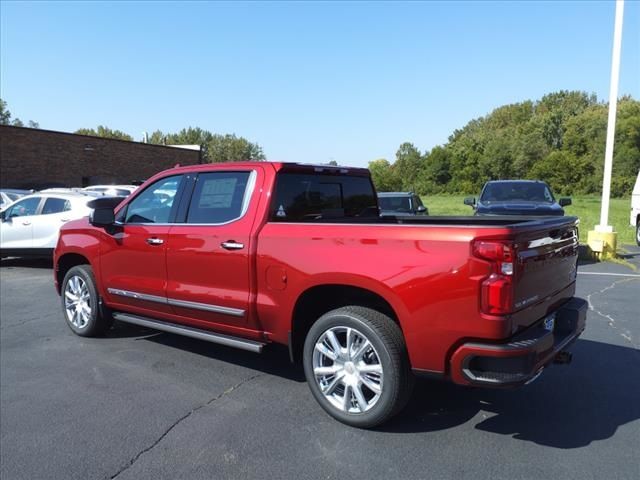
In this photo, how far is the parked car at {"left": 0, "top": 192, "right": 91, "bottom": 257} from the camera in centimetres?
1096

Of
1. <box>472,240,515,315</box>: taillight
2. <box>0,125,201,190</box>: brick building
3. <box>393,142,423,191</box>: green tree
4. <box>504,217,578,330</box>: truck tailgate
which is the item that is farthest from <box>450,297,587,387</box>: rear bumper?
<box>393,142,423,191</box>: green tree

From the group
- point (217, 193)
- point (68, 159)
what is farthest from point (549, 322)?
point (68, 159)

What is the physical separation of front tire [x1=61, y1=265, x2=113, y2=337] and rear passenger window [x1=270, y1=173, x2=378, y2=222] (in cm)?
263

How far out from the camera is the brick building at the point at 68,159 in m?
27.4

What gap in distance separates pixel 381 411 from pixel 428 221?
2.14m

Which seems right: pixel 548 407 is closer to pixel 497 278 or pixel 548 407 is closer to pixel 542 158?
pixel 497 278

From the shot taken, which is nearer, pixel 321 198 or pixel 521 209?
pixel 321 198

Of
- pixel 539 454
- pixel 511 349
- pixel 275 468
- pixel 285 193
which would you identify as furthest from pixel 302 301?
pixel 539 454

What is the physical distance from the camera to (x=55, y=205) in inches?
441

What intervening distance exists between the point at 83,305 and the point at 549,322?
186 inches

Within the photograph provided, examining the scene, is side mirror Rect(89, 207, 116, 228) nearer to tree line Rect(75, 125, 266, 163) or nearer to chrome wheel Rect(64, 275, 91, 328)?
chrome wheel Rect(64, 275, 91, 328)

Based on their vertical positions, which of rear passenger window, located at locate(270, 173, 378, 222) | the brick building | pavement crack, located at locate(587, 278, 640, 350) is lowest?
pavement crack, located at locate(587, 278, 640, 350)

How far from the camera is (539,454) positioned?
3285 millimetres

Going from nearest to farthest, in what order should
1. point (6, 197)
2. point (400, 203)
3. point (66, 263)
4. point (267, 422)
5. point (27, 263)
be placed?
point (267, 422)
point (66, 263)
point (27, 263)
point (400, 203)
point (6, 197)
